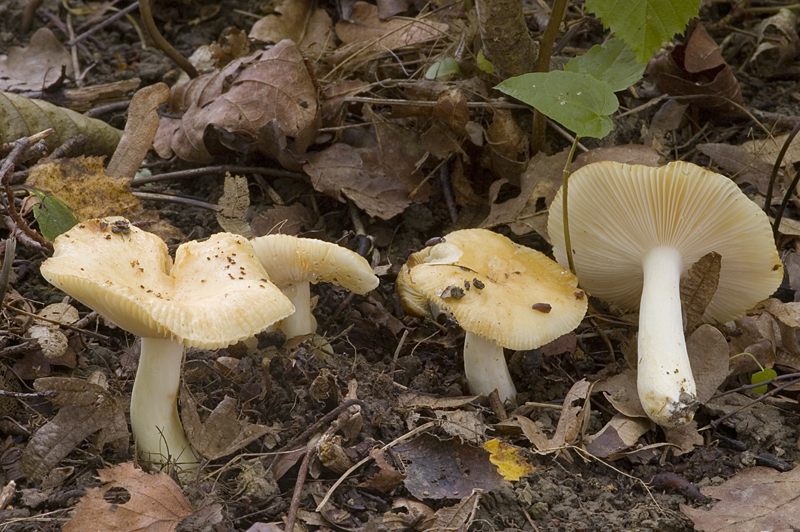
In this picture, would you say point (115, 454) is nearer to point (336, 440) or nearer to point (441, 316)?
point (336, 440)

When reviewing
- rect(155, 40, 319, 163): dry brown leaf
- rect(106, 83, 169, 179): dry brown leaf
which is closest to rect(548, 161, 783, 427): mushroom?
rect(155, 40, 319, 163): dry brown leaf

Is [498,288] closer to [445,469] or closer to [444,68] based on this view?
[445,469]

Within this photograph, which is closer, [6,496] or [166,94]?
[6,496]

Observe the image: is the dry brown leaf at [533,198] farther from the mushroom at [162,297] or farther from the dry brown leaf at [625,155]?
the mushroom at [162,297]

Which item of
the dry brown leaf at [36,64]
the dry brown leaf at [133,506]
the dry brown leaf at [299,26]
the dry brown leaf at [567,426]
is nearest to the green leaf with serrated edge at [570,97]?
the dry brown leaf at [567,426]

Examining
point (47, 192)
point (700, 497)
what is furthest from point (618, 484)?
point (47, 192)

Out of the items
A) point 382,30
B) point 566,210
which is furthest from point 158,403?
point 382,30
